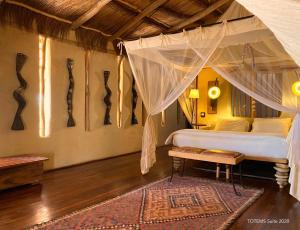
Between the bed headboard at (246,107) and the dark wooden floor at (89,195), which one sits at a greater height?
the bed headboard at (246,107)

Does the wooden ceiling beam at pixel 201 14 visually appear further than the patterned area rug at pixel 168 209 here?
Yes

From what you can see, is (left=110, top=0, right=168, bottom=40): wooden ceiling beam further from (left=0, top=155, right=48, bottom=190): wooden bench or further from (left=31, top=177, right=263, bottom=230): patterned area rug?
(left=31, top=177, right=263, bottom=230): patterned area rug

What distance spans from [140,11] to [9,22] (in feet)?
7.62

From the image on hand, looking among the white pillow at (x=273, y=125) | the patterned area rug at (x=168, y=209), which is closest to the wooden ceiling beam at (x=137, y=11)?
the white pillow at (x=273, y=125)

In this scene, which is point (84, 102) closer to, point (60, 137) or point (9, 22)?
point (60, 137)

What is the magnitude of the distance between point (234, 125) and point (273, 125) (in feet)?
2.59

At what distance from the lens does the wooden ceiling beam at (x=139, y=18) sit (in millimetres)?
4741

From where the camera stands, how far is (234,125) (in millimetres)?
5648

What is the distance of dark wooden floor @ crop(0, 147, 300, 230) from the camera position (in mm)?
2482

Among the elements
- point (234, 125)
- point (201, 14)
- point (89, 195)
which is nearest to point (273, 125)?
point (234, 125)

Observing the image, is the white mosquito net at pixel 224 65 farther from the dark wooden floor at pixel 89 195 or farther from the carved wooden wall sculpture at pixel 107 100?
the carved wooden wall sculpture at pixel 107 100

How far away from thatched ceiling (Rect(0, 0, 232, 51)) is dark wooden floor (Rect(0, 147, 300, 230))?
2182mm

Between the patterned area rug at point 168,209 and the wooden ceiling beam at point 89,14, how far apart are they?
9.50 feet

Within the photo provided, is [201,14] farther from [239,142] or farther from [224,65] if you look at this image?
[239,142]
